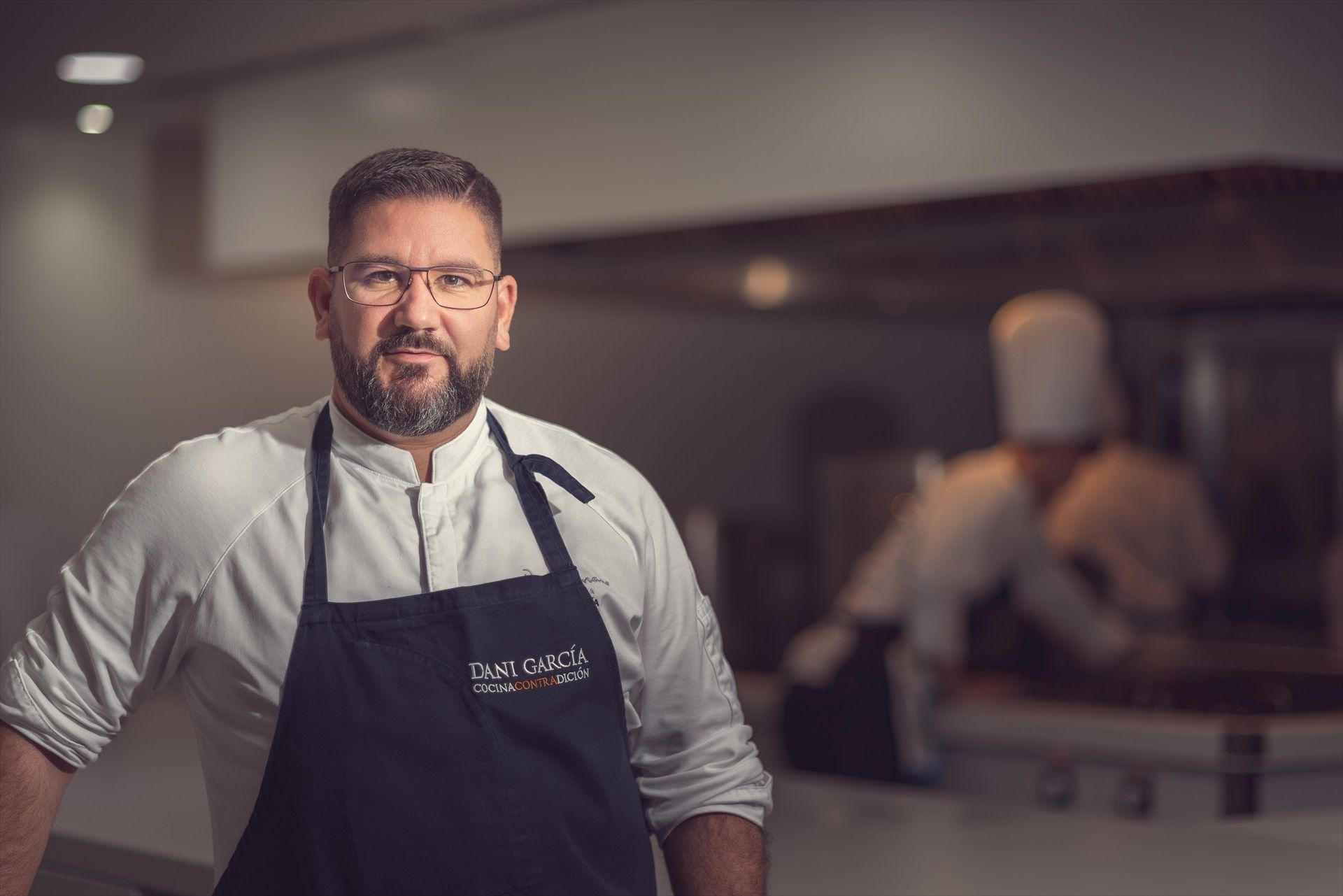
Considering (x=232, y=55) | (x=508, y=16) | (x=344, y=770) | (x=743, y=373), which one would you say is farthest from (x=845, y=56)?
(x=743, y=373)

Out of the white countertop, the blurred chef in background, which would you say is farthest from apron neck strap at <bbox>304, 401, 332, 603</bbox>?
the blurred chef in background

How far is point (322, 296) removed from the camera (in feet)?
3.52

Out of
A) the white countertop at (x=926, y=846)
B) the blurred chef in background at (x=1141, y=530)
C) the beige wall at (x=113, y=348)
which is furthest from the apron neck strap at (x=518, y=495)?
the blurred chef in background at (x=1141, y=530)

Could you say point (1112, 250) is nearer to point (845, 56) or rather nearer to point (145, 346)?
point (845, 56)

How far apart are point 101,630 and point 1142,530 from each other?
9.44ft

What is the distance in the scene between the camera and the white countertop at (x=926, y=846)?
132cm

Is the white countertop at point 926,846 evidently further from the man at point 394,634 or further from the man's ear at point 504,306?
the man's ear at point 504,306

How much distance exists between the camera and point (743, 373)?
10.9ft

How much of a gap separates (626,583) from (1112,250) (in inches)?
56.8

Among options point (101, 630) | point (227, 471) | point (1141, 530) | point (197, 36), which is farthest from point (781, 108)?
point (1141, 530)

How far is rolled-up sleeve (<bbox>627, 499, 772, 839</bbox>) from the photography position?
1097 millimetres

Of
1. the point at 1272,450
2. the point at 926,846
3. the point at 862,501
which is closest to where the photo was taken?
the point at 926,846

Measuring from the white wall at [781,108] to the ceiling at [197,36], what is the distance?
6 cm

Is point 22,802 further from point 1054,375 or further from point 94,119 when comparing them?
point 1054,375
